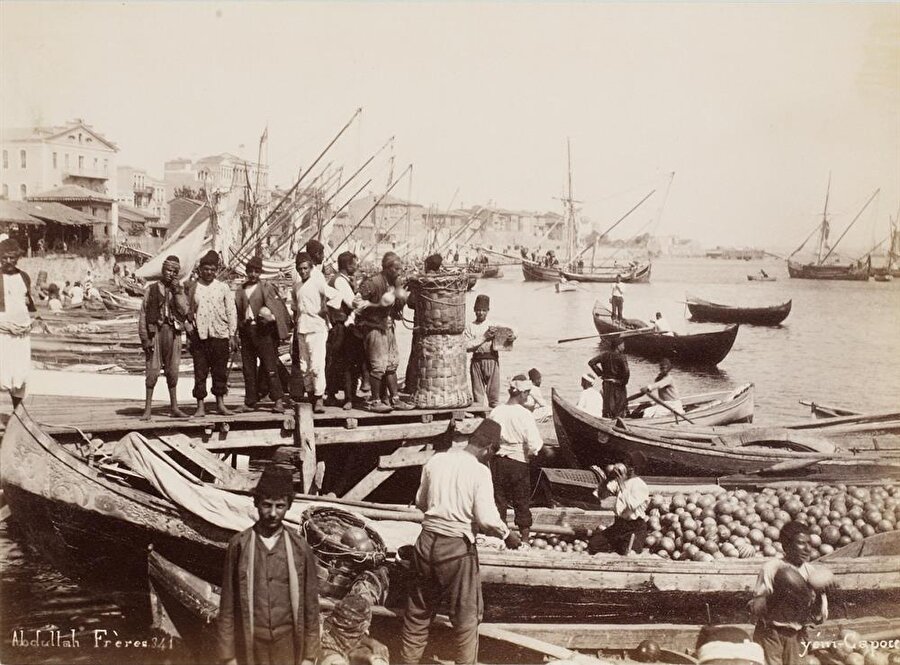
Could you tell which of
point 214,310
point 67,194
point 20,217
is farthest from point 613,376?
point 67,194

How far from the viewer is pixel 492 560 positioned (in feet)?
17.3

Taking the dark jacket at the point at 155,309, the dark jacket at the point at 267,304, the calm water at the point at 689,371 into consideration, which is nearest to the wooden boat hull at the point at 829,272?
the calm water at the point at 689,371

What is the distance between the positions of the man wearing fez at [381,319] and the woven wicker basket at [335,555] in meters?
1.77

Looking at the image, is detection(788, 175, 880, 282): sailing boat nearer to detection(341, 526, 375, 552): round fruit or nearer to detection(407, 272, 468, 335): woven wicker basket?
detection(407, 272, 468, 335): woven wicker basket

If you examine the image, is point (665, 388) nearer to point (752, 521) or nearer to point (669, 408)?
point (669, 408)

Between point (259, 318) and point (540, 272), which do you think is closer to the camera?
point (259, 318)

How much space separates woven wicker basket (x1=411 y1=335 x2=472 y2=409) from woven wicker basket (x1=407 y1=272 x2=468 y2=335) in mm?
98

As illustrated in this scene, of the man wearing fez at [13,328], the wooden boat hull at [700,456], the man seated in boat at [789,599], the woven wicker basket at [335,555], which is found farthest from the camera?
the wooden boat hull at [700,456]

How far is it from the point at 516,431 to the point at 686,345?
60.7 ft

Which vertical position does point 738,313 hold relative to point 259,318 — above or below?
below

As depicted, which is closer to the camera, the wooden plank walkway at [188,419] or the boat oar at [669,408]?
the wooden plank walkway at [188,419]

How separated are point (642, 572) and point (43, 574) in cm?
554

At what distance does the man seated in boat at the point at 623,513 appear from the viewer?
592cm

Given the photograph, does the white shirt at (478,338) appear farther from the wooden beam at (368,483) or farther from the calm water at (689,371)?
the calm water at (689,371)
